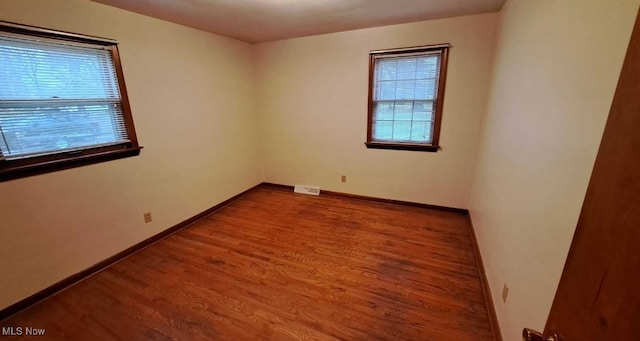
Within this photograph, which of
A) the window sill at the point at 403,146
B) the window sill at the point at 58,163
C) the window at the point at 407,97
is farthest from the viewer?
the window sill at the point at 403,146

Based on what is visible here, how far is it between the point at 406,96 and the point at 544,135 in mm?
2107

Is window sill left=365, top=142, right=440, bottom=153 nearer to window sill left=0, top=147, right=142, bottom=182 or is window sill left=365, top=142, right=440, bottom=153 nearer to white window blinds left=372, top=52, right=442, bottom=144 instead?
white window blinds left=372, top=52, right=442, bottom=144

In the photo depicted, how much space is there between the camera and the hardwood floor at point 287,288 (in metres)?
1.69

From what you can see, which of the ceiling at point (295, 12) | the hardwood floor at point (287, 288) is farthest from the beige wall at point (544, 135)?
the ceiling at point (295, 12)

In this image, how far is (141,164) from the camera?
2.57m

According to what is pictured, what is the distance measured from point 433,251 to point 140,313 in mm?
2542

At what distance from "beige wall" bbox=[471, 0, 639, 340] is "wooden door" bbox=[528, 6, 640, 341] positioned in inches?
19.1

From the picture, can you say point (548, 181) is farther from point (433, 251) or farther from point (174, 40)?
point (174, 40)

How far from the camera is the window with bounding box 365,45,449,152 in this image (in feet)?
9.81

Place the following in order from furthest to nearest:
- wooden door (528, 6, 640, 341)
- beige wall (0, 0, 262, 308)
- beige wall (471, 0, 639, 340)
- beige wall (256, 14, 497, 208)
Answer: beige wall (256, 14, 497, 208) → beige wall (0, 0, 262, 308) → beige wall (471, 0, 639, 340) → wooden door (528, 6, 640, 341)

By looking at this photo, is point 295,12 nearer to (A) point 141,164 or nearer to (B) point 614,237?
(A) point 141,164

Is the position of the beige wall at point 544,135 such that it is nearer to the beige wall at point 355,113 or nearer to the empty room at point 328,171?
the empty room at point 328,171

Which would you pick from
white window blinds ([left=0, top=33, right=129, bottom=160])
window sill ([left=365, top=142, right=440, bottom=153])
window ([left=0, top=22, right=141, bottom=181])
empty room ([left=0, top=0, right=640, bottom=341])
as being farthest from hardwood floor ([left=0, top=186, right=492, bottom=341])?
white window blinds ([left=0, top=33, right=129, bottom=160])

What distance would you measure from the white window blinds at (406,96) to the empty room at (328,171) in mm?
24
